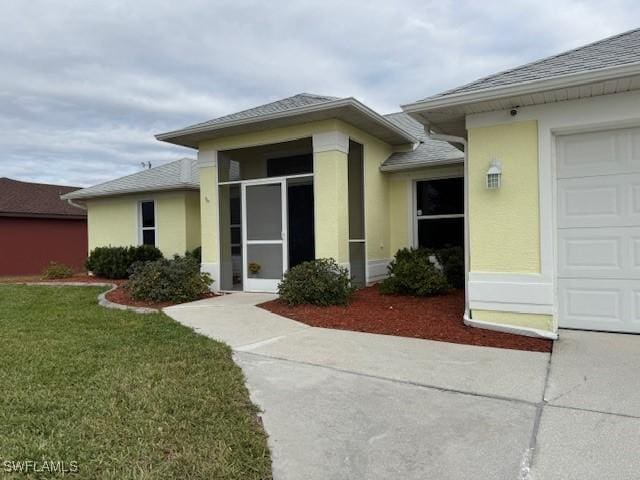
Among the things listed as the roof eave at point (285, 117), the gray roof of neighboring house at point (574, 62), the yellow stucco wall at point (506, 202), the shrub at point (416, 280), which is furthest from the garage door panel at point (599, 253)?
the roof eave at point (285, 117)

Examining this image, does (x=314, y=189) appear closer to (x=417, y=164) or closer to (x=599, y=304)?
(x=417, y=164)

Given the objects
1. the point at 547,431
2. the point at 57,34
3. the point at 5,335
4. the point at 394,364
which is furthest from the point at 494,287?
the point at 57,34

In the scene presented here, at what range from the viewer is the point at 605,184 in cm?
Answer: 566

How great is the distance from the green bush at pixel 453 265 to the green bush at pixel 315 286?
8.82 ft

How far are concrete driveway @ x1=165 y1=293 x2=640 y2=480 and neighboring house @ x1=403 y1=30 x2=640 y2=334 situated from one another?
23.3 inches

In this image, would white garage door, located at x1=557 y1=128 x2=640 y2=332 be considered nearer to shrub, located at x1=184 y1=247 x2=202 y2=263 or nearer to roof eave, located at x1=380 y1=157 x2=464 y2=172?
roof eave, located at x1=380 y1=157 x2=464 y2=172

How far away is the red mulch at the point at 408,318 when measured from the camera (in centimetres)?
559

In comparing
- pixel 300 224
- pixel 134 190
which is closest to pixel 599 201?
pixel 300 224

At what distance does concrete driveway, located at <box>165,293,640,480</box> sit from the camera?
2654 mm

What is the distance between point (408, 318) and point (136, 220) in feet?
35.7

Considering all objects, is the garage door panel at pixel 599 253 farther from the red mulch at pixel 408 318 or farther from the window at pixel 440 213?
the window at pixel 440 213

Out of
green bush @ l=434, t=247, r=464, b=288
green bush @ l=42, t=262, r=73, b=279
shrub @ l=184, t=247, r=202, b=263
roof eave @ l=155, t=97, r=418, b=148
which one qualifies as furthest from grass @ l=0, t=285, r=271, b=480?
green bush @ l=42, t=262, r=73, b=279

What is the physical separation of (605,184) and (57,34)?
1116cm

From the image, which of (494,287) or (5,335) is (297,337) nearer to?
(494,287)
